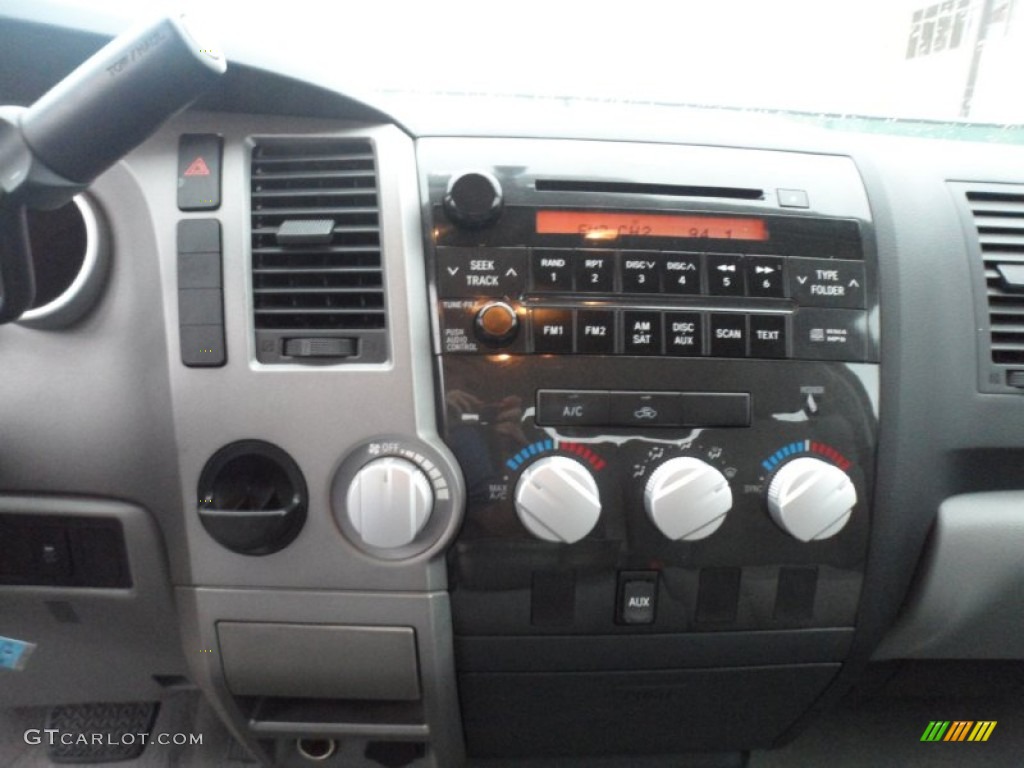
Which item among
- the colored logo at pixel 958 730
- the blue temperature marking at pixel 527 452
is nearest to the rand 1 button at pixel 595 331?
the blue temperature marking at pixel 527 452

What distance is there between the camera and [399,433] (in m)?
0.79

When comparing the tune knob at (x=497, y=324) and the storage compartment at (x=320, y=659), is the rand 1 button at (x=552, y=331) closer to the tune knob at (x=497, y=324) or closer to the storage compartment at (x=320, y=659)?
the tune knob at (x=497, y=324)

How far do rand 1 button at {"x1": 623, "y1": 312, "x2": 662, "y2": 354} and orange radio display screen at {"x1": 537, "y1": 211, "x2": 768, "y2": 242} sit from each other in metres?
0.09

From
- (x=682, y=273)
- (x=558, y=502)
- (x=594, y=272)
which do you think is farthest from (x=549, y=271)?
(x=558, y=502)

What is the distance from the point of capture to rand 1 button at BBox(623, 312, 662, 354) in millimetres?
813

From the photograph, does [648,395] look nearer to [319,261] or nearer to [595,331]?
[595,331]

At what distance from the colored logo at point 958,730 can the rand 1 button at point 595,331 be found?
937 millimetres

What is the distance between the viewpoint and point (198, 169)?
809 millimetres

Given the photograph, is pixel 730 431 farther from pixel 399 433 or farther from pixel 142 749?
pixel 142 749

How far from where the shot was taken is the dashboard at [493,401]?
2.61 feet

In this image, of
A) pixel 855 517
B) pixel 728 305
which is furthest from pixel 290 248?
pixel 855 517

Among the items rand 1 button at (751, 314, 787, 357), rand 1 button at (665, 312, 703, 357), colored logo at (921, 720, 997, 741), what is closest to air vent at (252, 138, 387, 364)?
rand 1 button at (665, 312, 703, 357)

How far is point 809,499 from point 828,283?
260 mm

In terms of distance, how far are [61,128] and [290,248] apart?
0.30 m
